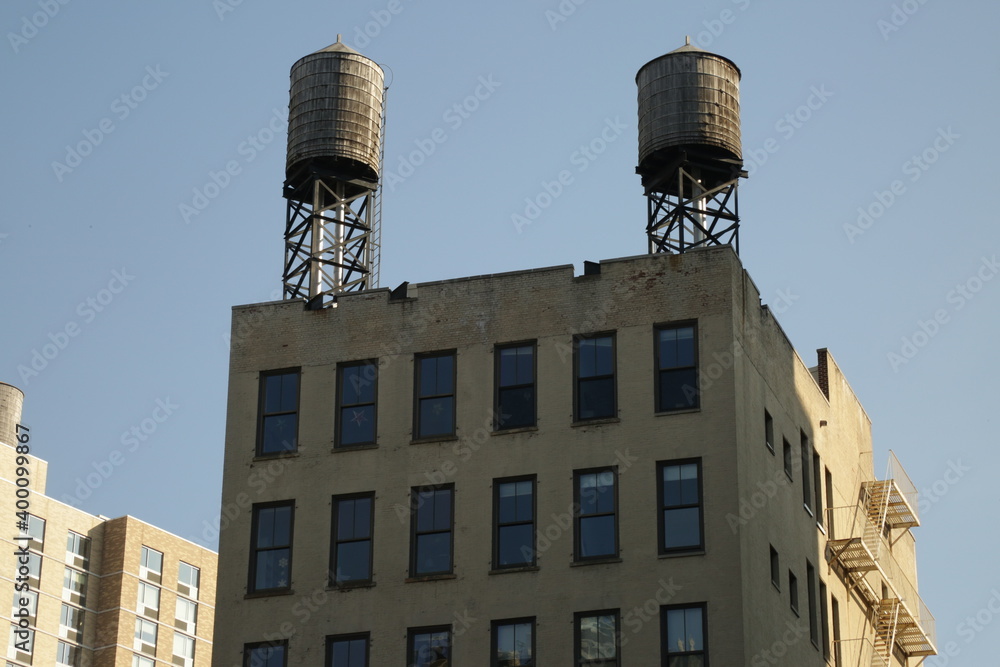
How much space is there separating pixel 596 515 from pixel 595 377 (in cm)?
397

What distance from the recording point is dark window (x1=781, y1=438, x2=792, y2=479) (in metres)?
51.8

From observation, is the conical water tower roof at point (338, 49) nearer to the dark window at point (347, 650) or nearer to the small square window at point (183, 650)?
the dark window at point (347, 650)

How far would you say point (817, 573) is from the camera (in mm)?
53375

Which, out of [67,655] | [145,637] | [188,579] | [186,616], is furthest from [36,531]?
[186,616]

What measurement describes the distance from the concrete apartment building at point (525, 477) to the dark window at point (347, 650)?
0.06 metres

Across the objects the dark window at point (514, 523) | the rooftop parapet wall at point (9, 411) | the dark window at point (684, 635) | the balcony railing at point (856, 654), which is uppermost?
the rooftop parapet wall at point (9, 411)

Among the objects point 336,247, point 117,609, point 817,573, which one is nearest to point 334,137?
point 336,247

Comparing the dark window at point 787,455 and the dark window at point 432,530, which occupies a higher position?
the dark window at point 787,455

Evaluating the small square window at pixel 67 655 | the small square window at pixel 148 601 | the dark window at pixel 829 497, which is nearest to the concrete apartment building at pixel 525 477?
the dark window at pixel 829 497

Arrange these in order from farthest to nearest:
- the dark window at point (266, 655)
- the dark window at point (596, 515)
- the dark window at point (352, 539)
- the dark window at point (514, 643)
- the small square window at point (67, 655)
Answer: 1. the small square window at point (67, 655)
2. the dark window at point (352, 539)
3. the dark window at point (266, 655)
4. the dark window at point (596, 515)
5. the dark window at point (514, 643)

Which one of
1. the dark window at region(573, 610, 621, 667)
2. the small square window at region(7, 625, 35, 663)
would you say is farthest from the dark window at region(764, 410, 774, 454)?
the small square window at region(7, 625, 35, 663)

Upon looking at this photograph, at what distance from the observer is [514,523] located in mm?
47906

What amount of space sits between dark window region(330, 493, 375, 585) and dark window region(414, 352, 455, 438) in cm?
252

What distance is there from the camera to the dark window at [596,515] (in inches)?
1848
